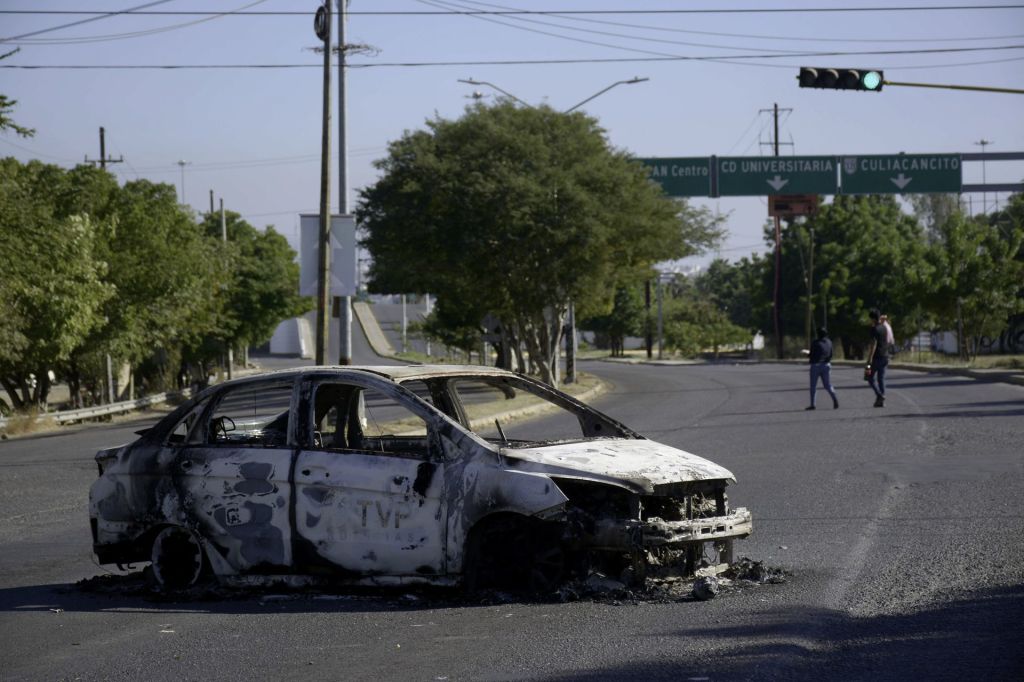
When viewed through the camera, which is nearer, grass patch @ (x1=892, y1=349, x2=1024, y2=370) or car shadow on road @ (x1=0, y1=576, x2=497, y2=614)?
car shadow on road @ (x1=0, y1=576, x2=497, y2=614)

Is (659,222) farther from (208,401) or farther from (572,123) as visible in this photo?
(208,401)

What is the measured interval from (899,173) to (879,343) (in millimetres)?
26918

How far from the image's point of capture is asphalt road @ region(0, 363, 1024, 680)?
256 inches

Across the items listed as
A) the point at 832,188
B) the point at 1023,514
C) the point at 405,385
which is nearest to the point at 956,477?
the point at 1023,514

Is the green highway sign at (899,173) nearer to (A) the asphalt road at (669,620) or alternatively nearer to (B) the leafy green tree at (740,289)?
(B) the leafy green tree at (740,289)

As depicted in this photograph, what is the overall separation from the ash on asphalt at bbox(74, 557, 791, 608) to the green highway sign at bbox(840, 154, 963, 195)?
143 ft

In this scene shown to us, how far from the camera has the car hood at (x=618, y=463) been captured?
26.3 feet

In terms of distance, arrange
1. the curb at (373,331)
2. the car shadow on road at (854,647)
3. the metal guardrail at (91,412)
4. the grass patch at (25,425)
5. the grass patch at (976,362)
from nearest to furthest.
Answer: the car shadow on road at (854,647) < the grass patch at (25,425) < the metal guardrail at (91,412) < the grass patch at (976,362) < the curb at (373,331)

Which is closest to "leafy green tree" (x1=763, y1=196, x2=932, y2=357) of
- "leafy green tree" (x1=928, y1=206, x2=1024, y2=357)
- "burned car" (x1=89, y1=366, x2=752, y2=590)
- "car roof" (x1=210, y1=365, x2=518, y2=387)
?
"leafy green tree" (x1=928, y1=206, x2=1024, y2=357)

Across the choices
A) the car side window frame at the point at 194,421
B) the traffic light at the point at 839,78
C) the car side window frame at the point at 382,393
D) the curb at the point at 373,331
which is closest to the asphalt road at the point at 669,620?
the car side window frame at the point at 382,393

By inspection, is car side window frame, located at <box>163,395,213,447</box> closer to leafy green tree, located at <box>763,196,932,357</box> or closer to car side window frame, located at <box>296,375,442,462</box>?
car side window frame, located at <box>296,375,442,462</box>

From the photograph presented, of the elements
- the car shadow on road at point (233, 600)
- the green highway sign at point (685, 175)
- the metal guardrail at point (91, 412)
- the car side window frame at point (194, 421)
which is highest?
the green highway sign at point (685, 175)

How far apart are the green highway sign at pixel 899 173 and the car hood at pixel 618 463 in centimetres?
4378

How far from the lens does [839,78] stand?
2355 cm
